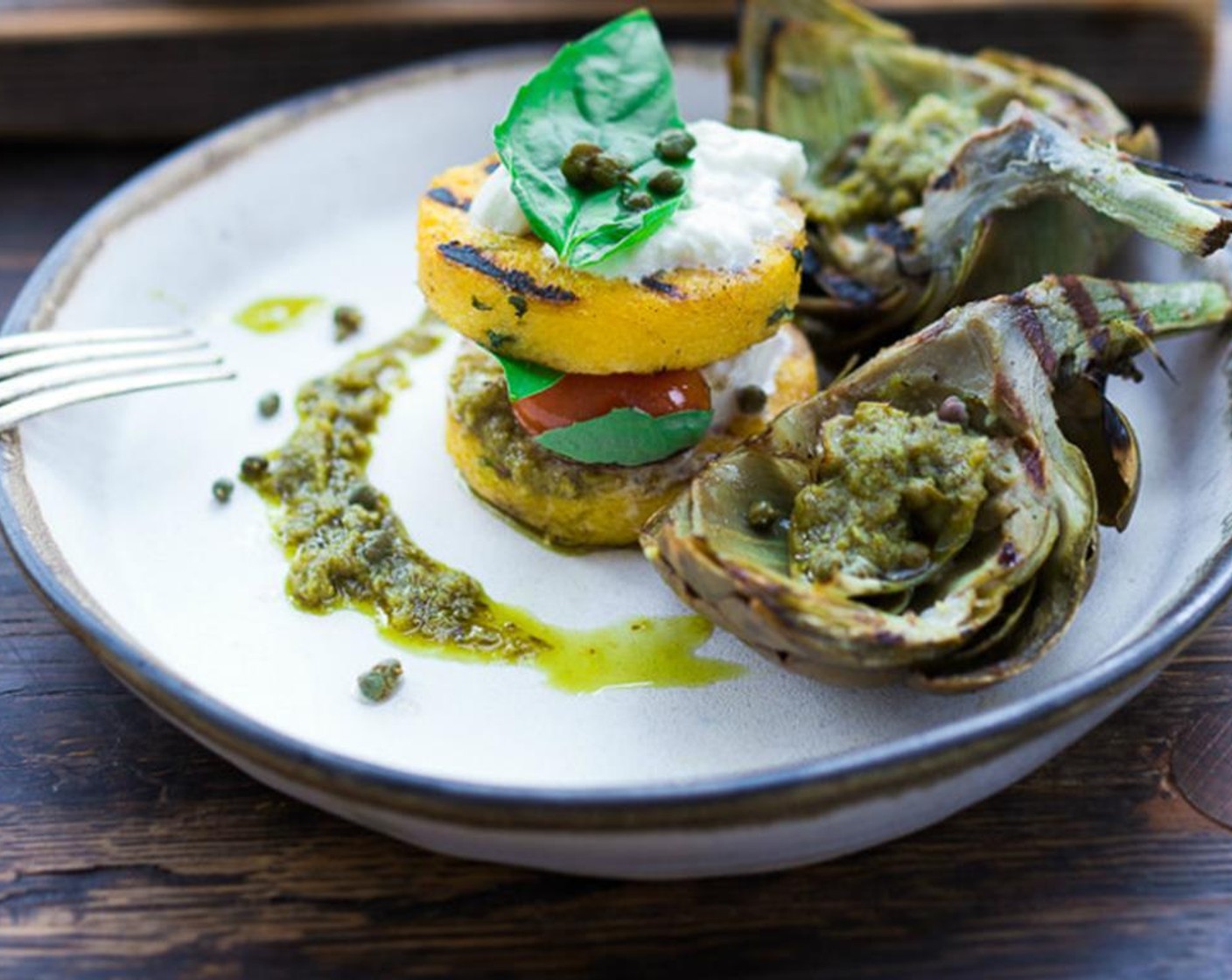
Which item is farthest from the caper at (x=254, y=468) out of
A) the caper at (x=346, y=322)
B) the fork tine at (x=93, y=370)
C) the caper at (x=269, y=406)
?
the caper at (x=346, y=322)

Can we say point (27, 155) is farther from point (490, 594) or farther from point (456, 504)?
point (490, 594)

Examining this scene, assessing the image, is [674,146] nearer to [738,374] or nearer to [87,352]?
[738,374]

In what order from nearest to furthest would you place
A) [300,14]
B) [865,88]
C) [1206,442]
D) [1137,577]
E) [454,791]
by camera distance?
[454,791]
[1137,577]
[1206,442]
[865,88]
[300,14]

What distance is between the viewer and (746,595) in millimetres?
2623

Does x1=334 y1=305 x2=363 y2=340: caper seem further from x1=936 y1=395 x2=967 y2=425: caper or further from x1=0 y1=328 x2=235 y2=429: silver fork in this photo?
x1=936 y1=395 x2=967 y2=425: caper

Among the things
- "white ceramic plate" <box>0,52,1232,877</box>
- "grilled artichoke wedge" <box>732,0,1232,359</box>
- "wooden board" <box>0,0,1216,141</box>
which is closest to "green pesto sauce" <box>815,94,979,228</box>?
"grilled artichoke wedge" <box>732,0,1232,359</box>

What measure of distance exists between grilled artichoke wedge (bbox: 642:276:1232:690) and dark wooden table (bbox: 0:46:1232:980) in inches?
15.0

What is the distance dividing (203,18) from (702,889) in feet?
12.6

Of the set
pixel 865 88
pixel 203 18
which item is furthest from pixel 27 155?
pixel 865 88

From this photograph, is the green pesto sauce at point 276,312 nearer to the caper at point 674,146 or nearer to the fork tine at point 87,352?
the fork tine at point 87,352

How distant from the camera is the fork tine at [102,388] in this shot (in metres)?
3.42

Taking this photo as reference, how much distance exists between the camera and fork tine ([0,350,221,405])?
349 cm

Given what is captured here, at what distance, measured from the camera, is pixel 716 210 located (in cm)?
331

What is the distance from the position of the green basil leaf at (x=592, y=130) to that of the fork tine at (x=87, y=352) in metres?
1.17
